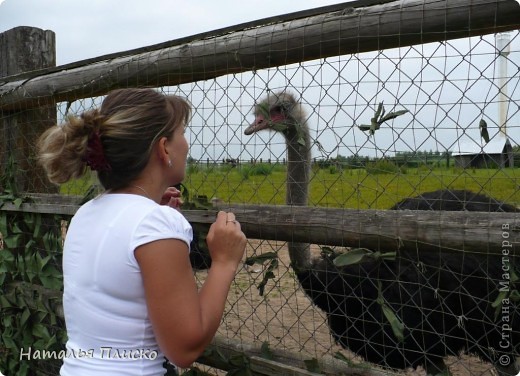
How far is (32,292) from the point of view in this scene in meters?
3.31

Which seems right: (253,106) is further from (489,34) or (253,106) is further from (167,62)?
(489,34)

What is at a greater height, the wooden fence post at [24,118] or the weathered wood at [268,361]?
the wooden fence post at [24,118]

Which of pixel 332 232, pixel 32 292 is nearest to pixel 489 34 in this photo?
pixel 332 232

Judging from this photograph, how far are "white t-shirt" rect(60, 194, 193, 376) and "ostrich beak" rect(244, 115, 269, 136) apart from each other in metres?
0.80

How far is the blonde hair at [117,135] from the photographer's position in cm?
157

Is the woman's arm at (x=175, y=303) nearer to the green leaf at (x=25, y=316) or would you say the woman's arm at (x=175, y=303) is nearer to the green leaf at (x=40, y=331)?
the green leaf at (x=40, y=331)

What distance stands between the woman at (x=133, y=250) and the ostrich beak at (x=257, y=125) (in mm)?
609

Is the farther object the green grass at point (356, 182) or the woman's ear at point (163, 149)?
the green grass at point (356, 182)

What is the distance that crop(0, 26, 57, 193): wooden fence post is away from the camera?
360 centimetres

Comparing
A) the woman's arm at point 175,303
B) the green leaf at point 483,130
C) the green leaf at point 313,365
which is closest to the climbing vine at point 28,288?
the green leaf at point 313,365

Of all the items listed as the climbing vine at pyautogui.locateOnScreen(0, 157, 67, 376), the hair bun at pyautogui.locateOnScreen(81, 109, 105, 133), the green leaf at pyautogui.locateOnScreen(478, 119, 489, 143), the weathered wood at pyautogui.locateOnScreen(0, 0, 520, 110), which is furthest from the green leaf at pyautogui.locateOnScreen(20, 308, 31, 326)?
the green leaf at pyautogui.locateOnScreen(478, 119, 489, 143)

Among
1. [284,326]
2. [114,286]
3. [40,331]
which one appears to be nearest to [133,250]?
[114,286]

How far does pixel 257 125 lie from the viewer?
2.50 m

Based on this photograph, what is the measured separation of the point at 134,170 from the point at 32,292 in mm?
2036
